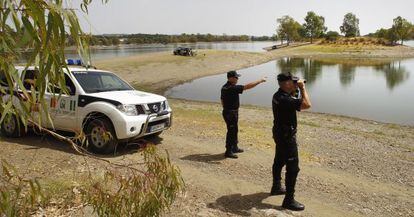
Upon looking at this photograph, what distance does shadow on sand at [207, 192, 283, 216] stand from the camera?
5.85 m

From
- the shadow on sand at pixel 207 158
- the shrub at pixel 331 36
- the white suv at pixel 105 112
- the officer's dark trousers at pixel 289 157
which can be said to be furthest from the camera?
the shrub at pixel 331 36

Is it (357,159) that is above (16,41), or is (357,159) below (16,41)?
below

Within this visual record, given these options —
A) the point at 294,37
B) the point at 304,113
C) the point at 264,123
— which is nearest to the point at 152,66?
the point at 304,113

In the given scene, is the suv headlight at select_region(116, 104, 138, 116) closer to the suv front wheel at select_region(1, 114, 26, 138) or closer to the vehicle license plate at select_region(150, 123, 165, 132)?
the vehicle license plate at select_region(150, 123, 165, 132)

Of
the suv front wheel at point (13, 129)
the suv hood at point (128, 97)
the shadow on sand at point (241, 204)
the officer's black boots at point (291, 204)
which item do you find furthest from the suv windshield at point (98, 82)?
the officer's black boots at point (291, 204)

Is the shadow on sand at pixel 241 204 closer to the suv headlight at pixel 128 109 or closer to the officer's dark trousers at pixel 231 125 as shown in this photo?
the officer's dark trousers at pixel 231 125

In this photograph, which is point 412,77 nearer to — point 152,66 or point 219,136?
point 152,66

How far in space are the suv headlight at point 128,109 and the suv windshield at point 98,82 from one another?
100 cm

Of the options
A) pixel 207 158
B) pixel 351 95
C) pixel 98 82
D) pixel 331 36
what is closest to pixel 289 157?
pixel 207 158

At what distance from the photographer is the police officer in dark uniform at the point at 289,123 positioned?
559cm

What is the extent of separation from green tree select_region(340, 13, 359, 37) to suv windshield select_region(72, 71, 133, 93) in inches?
5118

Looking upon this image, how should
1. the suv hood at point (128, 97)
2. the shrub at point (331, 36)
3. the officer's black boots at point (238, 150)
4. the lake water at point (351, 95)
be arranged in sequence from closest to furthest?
1. the suv hood at point (128, 97)
2. the officer's black boots at point (238, 150)
3. the lake water at point (351, 95)
4. the shrub at point (331, 36)

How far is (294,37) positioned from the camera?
12762 cm

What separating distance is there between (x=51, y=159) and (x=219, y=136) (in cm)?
459
